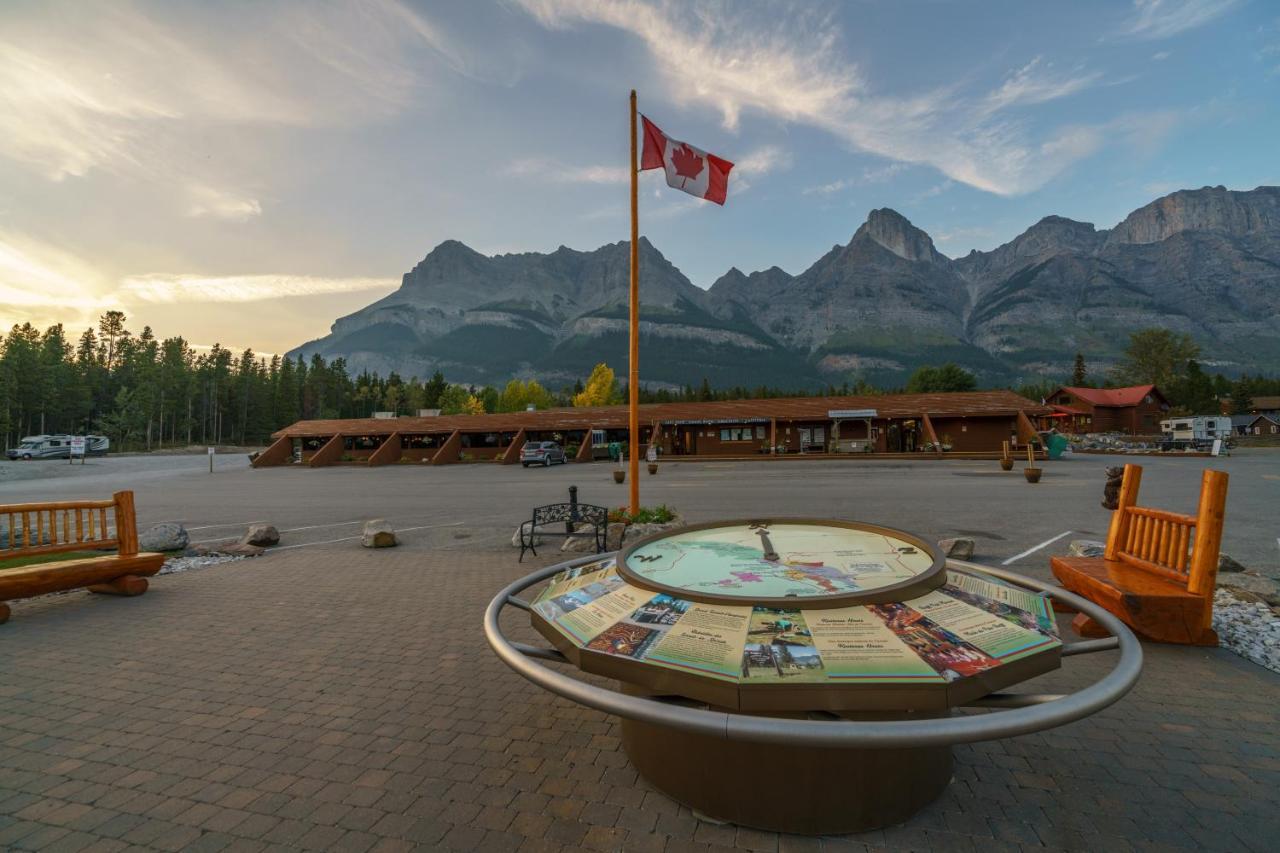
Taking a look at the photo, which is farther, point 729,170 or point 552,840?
point 729,170

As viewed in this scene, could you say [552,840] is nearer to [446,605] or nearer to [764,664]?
[764,664]

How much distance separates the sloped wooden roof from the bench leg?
34.5 metres

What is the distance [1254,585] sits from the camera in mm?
5910

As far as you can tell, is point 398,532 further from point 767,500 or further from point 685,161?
point 767,500

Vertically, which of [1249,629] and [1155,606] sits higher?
[1155,606]

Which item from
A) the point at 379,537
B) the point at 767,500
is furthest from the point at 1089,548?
the point at 379,537

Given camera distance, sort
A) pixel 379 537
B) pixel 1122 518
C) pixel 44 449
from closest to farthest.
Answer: pixel 1122 518
pixel 379 537
pixel 44 449

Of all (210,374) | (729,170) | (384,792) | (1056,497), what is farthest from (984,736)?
(210,374)

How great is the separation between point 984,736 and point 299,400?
118 meters

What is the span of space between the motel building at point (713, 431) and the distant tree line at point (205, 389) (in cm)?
2444

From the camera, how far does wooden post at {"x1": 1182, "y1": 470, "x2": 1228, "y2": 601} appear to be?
4418 millimetres

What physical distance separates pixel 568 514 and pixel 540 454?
86.9ft

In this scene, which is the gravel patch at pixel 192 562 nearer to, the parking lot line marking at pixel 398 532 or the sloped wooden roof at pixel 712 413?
the parking lot line marking at pixel 398 532

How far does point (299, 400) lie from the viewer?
10019 centimetres
